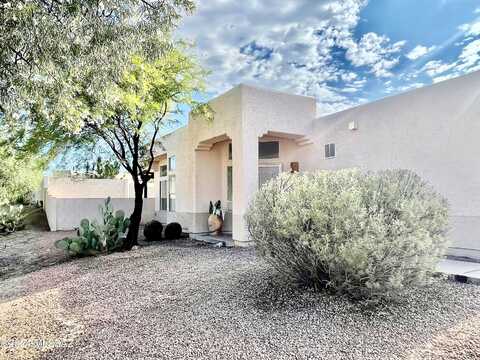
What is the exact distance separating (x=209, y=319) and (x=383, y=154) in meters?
8.09

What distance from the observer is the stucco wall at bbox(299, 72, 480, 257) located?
870 centimetres

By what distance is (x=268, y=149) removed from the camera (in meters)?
14.5

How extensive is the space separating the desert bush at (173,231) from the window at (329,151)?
7819 mm

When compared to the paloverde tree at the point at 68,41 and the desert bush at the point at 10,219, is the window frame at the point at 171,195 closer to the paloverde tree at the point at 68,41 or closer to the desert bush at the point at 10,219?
the desert bush at the point at 10,219

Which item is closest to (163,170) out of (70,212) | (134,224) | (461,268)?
(70,212)

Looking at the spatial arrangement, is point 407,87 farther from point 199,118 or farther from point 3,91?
point 3,91

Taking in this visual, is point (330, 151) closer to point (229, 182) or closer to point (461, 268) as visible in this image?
point (229, 182)

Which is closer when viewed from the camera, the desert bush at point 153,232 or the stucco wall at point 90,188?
the desert bush at point 153,232

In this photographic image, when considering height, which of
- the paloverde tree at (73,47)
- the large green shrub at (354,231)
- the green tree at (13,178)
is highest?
the paloverde tree at (73,47)

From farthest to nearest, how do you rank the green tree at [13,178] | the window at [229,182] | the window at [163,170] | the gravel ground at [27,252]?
the window at [163,170] → the green tree at [13,178] → the window at [229,182] → the gravel ground at [27,252]

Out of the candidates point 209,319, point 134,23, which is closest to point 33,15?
point 134,23

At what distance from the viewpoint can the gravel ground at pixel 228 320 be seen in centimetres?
439

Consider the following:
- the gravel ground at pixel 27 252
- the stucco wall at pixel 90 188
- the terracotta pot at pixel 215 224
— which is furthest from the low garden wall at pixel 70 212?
the terracotta pot at pixel 215 224

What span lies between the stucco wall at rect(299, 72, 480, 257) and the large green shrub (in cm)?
275
